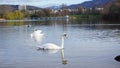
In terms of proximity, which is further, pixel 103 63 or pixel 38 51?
pixel 38 51

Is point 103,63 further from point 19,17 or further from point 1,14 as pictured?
point 1,14

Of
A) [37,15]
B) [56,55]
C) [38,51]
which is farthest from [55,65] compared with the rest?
[37,15]

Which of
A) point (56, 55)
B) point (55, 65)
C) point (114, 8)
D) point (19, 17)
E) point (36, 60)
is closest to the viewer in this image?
point (55, 65)

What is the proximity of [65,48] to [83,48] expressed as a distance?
36.3 inches

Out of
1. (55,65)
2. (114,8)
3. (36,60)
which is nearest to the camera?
(55,65)

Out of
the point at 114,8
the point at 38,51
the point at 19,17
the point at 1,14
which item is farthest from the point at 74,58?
the point at 1,14

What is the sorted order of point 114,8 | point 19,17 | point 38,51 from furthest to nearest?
point 19,17
point 114,8
point 38,51

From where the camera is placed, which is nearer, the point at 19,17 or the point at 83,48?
the point at 83,48

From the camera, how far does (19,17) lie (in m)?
116

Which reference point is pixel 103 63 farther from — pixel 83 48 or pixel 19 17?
pixel 19 17

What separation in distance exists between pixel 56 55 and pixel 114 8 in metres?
69.1

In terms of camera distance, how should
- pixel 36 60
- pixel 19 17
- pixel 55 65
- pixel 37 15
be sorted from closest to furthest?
pixel 55 65 → pixel 36 60 → pixel 19 17 → pixel 37 15

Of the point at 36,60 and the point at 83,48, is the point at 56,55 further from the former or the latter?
the point at 83,48

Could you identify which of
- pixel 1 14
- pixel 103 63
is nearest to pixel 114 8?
pixel 1 14
